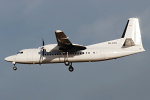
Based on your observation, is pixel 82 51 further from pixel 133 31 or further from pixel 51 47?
pixel 133 31

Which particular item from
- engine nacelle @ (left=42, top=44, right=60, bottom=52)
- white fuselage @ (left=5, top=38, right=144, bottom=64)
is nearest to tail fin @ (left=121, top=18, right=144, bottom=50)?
white fuselage @ (left=5, top=38, right=144, bottom=64)

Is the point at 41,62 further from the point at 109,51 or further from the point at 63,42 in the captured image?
the point at 109,51

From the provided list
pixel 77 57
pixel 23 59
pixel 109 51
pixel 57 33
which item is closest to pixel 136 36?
pixel 109 51

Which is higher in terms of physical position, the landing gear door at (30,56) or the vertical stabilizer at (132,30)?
the vertical stabilizer at (132,30)

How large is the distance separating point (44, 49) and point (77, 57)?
3.69m

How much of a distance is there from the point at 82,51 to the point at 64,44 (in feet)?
8.61

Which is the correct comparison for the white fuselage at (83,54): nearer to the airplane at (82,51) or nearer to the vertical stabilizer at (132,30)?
the airplane at (82,51)

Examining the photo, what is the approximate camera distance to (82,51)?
41.2m

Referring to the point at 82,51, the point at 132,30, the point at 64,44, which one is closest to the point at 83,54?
the point at 82,51

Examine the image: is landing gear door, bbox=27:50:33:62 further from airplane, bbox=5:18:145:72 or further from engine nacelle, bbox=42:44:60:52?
engine nacelle, bbox=42:44:60:52

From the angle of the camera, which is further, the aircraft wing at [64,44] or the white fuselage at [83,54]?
the white fuselage at [83,54]

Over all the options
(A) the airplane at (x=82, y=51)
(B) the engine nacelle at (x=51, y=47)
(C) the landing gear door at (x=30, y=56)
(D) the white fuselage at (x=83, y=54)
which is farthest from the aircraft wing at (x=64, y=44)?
(C) the landing gear door at (x=30, y=56)

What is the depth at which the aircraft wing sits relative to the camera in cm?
3734

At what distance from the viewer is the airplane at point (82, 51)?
40.3 m
